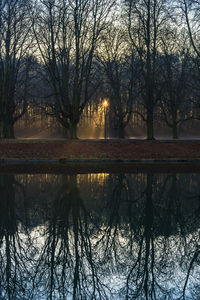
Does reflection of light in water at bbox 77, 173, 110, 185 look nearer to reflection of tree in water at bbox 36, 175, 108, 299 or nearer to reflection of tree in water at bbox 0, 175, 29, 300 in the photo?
reflection of tree in water at bbox 0, 175, 29, 300

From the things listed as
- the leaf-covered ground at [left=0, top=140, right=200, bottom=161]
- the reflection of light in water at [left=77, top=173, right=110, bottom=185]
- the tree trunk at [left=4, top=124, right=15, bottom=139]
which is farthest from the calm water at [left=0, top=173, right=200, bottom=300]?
the tree trunk at [left=4, top=124, right=15, bottom=139]

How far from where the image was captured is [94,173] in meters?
20.4

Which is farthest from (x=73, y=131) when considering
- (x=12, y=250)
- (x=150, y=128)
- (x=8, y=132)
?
(x=12, y=250)

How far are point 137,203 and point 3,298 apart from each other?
24.1ft

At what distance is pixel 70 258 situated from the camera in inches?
285

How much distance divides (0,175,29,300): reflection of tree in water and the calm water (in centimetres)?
2

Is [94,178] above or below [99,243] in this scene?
above

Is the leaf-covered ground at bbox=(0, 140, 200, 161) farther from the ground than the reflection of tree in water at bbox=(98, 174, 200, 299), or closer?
farther from the ground

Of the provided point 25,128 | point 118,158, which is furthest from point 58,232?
point 25,128

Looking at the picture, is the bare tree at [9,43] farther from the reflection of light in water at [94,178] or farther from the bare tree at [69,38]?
the reflection of light in water at [94,178]

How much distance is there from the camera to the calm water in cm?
601

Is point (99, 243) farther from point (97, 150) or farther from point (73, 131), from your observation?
point (73, 131)

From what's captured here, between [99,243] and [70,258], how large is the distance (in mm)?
1117

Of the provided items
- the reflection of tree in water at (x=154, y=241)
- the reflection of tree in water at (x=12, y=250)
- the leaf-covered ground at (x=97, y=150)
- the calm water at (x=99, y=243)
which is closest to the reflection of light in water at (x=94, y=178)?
the calm water at (x=99, y=243)
